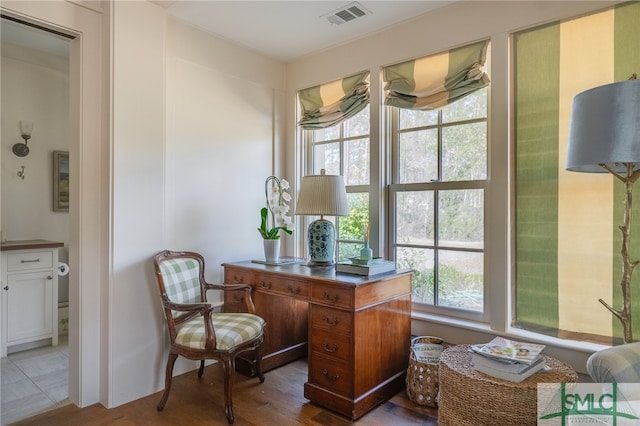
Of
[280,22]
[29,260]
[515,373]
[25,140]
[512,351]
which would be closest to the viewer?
[515,373]

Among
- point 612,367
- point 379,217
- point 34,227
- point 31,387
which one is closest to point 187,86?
point 379,217

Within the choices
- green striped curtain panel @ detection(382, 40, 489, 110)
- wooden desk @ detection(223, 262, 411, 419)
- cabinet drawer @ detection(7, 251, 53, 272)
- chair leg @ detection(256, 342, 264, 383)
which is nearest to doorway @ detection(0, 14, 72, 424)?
cabinet drawer @ detection(7, 251, 53, 272)

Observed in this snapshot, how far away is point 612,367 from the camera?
4.25 feet

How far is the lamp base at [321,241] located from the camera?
8.78 feet

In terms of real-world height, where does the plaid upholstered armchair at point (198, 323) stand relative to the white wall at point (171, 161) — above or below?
below

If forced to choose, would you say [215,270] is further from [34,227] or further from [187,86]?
[34,227]

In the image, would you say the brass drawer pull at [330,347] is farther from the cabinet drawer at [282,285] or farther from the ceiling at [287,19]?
the ceiling at [287,19]

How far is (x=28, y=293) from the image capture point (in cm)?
318

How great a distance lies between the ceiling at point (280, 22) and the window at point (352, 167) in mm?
654

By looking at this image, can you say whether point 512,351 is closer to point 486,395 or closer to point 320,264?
point 486,395

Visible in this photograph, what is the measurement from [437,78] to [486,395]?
197 cm

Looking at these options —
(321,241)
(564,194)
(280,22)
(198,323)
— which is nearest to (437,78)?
(564,194)

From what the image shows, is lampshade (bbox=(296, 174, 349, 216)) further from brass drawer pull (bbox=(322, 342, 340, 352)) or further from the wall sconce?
Result: the wall sconce

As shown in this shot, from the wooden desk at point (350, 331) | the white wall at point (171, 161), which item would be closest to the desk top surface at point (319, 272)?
the wooden desk at point (350, 331)
